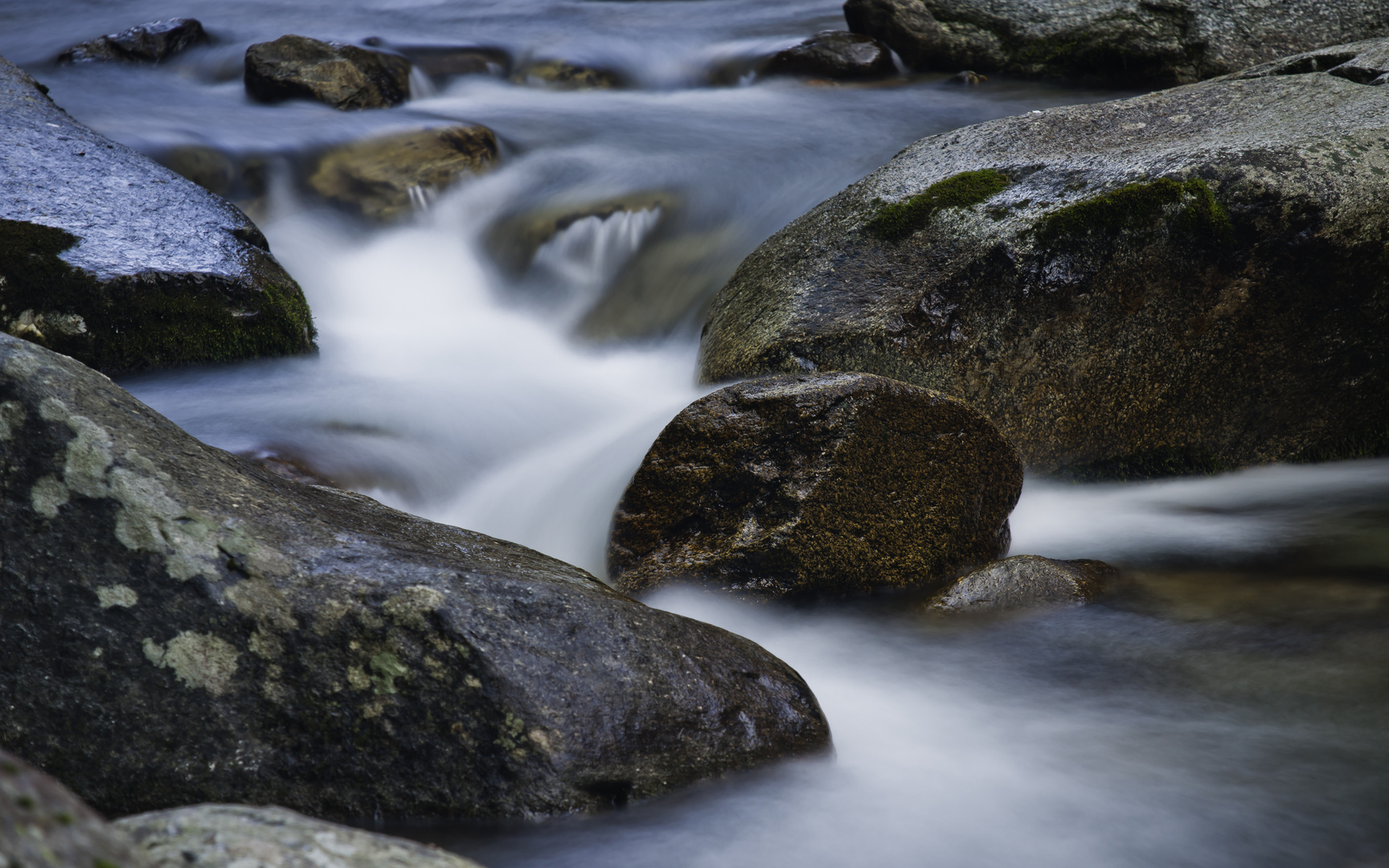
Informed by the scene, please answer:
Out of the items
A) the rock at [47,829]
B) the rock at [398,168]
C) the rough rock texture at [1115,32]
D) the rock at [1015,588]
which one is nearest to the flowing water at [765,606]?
the rock at [1015,588]

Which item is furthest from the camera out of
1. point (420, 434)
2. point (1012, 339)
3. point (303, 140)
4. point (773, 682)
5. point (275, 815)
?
point (303, 140)

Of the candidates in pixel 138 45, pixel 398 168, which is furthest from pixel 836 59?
pixel 138 45

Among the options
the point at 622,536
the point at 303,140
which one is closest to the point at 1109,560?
the point at 622,536

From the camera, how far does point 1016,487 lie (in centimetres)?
434

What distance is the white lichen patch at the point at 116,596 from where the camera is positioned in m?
2.19

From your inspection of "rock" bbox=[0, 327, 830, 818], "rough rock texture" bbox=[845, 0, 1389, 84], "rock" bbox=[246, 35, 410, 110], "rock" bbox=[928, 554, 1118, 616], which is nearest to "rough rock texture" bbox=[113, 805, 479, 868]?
"rock" bbox=[0, 327, 830, 818]

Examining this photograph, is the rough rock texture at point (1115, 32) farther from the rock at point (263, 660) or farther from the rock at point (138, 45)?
the rock at point (263, 660)

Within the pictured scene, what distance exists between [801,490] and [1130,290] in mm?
2209

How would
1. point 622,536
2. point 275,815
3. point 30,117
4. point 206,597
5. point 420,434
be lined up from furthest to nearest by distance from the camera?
point 30,117, point 420,434, point 622,536, point 206,597, point 275,815

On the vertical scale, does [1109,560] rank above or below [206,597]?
below

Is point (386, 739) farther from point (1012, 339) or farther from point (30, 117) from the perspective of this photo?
point (30, 117)

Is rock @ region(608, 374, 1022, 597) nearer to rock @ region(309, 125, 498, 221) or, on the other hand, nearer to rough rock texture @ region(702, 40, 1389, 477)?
rough rock texture @ region(702, 40, 1389, 477)

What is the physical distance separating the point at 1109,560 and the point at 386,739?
3.38 m

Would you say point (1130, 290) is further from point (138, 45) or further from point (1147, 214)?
point (138, 45)
